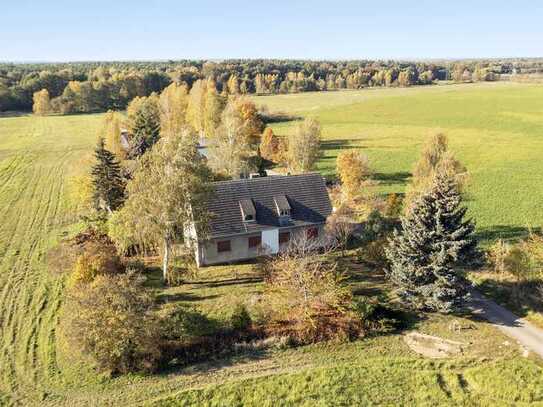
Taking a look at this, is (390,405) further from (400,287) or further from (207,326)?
(207,326)

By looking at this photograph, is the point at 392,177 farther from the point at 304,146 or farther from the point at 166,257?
the point at 166,257

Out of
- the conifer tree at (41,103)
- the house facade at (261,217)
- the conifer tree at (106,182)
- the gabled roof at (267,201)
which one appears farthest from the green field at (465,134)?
the conifer tree at (41,103)

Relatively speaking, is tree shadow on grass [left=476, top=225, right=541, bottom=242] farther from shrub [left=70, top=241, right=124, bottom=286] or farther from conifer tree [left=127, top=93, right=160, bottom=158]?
conifer tree [left=127, top=93, right=160, bottom=158]

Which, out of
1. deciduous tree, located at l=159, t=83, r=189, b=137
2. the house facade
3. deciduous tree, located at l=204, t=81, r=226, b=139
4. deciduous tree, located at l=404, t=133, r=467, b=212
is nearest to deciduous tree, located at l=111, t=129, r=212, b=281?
the house facade

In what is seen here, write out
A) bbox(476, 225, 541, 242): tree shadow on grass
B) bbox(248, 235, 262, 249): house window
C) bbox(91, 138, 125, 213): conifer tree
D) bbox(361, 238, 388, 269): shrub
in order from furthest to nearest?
bbox(91, 138, 125, 213): conifer tree → bbox(476, 225, 541, 242): tree shadow on grass → bbox(248, 235, 262, 249): house window → bbox(361, 238, 388, 269): shrub

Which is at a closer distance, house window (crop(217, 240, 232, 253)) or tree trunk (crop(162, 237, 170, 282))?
tree trunk (crop(162, 237, 170, 282))

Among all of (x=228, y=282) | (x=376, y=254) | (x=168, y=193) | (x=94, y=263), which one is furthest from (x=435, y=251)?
(x=94, y=263)

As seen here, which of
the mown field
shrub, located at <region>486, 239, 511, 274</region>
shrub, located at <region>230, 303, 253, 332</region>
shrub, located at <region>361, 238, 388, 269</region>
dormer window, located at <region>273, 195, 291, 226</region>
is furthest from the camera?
dormer window, located at <region>273, 195, 291, 226</region>
